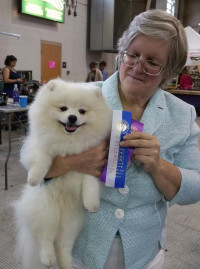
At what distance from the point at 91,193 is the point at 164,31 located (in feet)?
2.09

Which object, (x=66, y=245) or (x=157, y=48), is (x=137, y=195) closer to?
(x=66, y=245)

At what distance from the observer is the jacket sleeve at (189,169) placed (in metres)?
1.04

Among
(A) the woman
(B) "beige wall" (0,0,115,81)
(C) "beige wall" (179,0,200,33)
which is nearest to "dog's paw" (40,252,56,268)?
(A) the woman

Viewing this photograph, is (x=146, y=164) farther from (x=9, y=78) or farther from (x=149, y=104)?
(x=9, y=78)

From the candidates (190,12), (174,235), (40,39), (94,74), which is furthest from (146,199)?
(190,12)

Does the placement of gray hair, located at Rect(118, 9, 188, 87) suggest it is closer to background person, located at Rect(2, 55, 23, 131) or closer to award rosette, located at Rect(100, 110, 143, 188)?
award rosette, located at Rect(100, 110, 143, 188)

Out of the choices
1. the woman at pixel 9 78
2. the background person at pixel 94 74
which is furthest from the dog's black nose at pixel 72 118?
the background person at pixel 94 74

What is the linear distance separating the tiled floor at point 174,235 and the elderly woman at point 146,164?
107 centimetres

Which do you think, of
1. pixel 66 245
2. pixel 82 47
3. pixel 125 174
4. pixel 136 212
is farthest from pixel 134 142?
pixel 82 47

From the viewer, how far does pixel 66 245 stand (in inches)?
44.0

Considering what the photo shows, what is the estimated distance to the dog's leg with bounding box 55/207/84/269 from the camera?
1.10 meters

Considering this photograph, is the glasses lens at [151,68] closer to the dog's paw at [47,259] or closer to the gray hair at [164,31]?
the gray hair at [164,31]

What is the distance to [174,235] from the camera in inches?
93.7

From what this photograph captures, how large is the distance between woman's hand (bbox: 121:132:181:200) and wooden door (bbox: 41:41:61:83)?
6782mm
